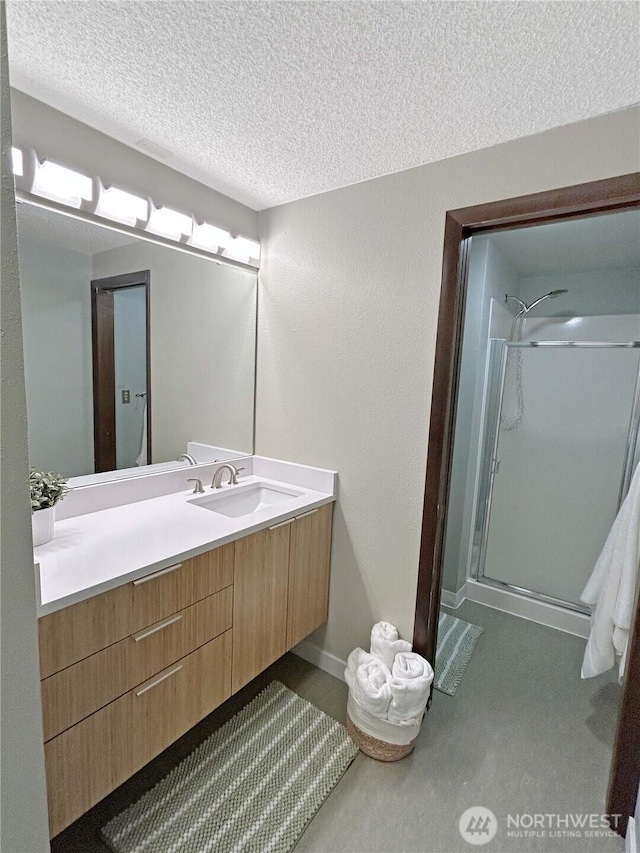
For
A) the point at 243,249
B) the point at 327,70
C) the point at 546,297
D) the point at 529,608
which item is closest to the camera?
the point at 327,70

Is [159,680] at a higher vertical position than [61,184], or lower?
lower

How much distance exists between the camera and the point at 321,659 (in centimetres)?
195

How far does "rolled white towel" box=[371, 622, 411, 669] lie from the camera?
5.27ft

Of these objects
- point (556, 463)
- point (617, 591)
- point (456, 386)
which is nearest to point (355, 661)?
point (617, 591)

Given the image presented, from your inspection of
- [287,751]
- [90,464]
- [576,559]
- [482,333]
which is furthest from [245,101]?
[576,559]

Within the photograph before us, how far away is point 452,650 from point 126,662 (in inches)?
68.1

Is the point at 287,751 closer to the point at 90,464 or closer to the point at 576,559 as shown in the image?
the point at 90,464

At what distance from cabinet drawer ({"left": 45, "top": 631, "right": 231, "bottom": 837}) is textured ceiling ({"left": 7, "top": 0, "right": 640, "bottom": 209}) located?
1758 millimetres

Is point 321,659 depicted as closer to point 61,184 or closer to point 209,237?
point 209,237

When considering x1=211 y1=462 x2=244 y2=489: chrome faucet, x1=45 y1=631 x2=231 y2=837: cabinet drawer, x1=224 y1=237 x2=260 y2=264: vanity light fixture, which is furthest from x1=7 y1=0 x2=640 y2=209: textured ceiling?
x1=45 y1=631 x2=231 y2=837: cabinet drawer

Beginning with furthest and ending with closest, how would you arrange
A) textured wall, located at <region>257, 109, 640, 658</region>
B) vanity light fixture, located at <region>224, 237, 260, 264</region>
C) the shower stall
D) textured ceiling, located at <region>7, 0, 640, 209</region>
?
the shower stall
vanity light fixture, located at <region>224, 237, 260, 264</region>
textured wall, located at <region>257, 109, 640, 658</region>
textured ceiling, located at <region>7, 0, 640, 209</region>

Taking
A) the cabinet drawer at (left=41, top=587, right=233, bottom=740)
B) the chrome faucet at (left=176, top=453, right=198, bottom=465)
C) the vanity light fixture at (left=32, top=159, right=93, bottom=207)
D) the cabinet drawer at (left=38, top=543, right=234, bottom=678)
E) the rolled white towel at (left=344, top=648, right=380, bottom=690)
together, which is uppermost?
the vanity light fixture at (left=32, top=159, right=93, bottom=207)

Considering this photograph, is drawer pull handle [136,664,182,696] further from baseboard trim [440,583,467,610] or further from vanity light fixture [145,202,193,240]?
baseboard trim [440,583,467,610]

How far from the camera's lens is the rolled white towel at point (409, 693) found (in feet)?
4.58
